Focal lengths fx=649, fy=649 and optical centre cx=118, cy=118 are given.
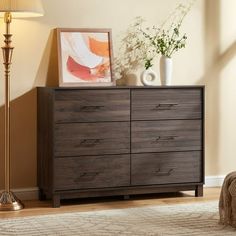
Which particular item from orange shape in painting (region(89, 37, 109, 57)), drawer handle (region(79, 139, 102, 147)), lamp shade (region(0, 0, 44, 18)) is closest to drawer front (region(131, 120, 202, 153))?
drawer handle (region(79, 139, 102, 147))

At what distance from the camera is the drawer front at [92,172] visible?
4.63 m

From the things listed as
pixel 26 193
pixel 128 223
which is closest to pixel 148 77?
pixel 26 193

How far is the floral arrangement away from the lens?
17.0ft

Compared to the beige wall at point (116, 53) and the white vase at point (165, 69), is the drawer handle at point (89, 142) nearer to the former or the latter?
the beige wall at point (116, 53)

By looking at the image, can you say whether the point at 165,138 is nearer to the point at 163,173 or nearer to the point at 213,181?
the point at 163,173

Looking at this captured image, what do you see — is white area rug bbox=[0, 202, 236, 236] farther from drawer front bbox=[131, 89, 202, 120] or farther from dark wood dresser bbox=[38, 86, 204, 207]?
drawer front bbox=[131, 89, 202, 120]

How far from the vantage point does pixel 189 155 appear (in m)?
5.03

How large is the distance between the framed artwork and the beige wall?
0.27ft

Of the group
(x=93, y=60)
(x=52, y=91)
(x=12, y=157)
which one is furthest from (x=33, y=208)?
(x=93, y=60)

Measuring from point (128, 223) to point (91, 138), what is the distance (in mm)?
827

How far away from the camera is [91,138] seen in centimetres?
470

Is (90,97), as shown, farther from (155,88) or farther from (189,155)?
(189,155)

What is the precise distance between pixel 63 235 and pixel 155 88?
1518 mm

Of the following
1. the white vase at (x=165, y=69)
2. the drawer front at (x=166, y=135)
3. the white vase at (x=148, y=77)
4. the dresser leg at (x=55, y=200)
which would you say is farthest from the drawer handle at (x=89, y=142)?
the white vase at (x=165, y=69)
